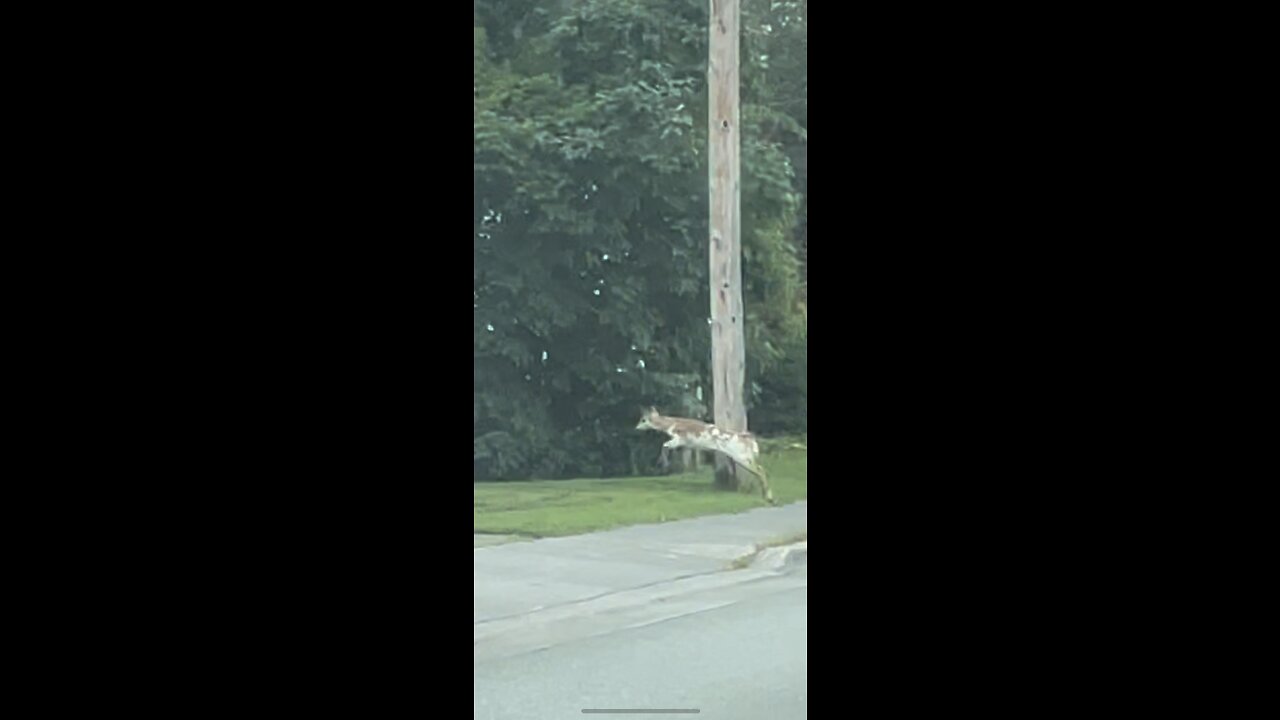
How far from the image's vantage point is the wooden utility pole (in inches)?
92.3

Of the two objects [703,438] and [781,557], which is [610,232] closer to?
[703,438]

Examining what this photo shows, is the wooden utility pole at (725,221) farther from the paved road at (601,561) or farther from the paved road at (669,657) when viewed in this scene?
the paved road at (669,657)

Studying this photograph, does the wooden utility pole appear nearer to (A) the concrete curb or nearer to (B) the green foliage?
(B) the green foliage

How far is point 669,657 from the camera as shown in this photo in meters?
2.15

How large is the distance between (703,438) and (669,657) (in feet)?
1.37

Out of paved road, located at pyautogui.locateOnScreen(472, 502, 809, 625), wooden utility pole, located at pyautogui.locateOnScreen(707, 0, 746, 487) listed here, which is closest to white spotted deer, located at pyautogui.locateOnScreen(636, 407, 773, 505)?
wooden utility pole, located at pyautogui.locateOnScreen(707, 0, 746, 487)

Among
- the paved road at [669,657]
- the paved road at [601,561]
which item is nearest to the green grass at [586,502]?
the paved road at [601,561]

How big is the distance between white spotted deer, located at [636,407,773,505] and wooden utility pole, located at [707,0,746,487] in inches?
0.8
